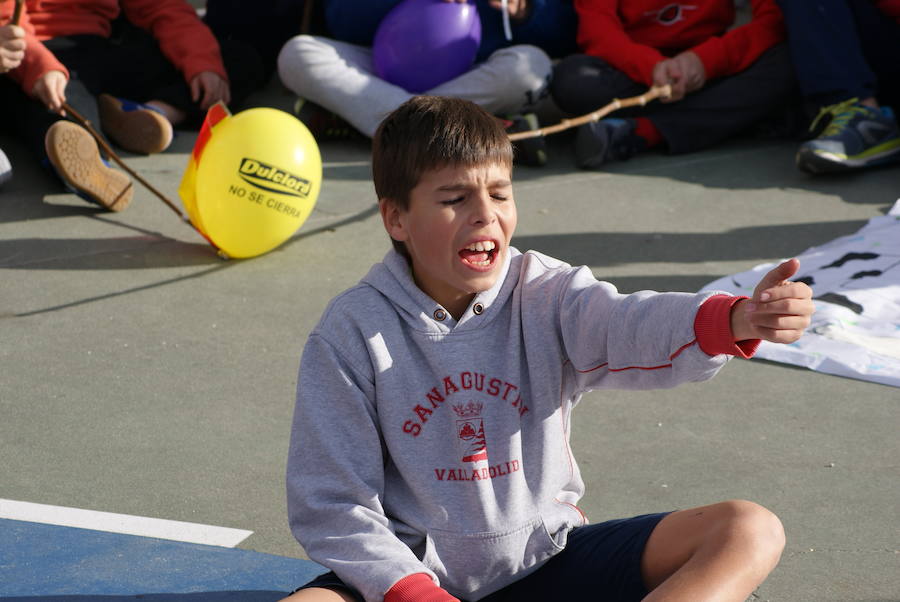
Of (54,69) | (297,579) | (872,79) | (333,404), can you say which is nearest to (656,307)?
(333,404)

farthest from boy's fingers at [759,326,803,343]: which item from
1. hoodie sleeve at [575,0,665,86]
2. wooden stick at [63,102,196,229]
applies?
hoodie sleeve at [575,0,665,86]

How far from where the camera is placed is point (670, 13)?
4969 mm

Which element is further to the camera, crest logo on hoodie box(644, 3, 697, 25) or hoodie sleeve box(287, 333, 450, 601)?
crest logo on hoodie box(644, 3, 697, 25)

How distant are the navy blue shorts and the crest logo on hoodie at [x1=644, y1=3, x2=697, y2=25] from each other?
364cm

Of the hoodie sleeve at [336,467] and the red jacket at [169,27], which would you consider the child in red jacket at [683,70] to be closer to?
the red jacket at [169,27]

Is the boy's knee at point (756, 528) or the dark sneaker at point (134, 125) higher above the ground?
the boy's knee at point (756, 528)

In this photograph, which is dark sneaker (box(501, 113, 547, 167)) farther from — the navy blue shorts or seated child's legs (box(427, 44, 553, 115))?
the navy blue shorts

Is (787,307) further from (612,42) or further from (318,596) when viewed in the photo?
(612,42)

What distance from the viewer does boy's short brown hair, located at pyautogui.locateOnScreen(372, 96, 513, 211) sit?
5.41 ft

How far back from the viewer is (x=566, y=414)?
1728 mm

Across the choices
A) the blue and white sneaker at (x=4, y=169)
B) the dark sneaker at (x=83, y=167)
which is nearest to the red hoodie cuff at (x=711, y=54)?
the dark sneaker at (x=83, y=167)

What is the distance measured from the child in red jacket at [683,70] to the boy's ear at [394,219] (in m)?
3.07

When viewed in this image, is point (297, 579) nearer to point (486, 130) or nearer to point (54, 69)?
point (486, 130)

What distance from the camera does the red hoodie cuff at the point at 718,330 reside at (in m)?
1.45
